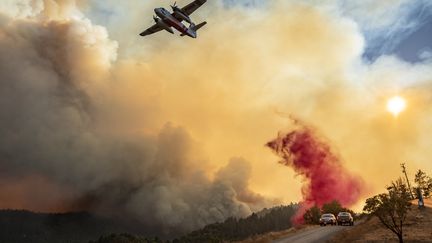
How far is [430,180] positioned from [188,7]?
62.5 m

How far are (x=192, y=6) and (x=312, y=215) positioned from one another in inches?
1967

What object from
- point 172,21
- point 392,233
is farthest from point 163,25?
point 392,233

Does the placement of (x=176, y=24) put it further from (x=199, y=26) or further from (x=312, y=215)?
(x=312, y=215)

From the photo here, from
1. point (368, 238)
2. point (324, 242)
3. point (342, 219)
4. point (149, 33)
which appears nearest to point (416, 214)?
point (342, 219)

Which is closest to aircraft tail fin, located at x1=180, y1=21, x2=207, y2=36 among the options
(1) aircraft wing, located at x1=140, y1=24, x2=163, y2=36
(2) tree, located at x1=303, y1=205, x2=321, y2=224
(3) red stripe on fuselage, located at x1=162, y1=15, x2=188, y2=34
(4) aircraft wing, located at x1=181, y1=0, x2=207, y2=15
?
(3) red stripe on fuselage, located at x1=162, y1=15, x2=188, y2=34

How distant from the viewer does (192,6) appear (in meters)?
58.9

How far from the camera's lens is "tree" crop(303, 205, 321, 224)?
257ft

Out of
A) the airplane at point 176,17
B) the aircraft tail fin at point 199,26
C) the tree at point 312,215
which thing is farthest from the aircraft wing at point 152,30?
the tree at point 312,215

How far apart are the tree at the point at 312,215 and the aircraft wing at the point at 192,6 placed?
1933 inches

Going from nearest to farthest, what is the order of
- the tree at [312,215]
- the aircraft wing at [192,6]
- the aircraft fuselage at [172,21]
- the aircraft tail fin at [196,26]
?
the aircraft fuselage at [172,21], the aircraft wing at [192,6], the aircraft tail fin at [196,26], the tree at [312,215]

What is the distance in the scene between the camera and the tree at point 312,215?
78.4 metres

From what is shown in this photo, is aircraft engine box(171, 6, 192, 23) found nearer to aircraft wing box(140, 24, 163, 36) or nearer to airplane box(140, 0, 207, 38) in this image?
airplane box(140, 0, 207, 38)

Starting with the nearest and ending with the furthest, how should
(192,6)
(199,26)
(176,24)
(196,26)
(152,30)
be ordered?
(192,6) → (176,24) → (152,30) → (196,26) → (199,26)

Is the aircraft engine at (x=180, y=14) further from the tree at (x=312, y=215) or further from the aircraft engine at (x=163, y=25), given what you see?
the tree at (x=312, y=215)
